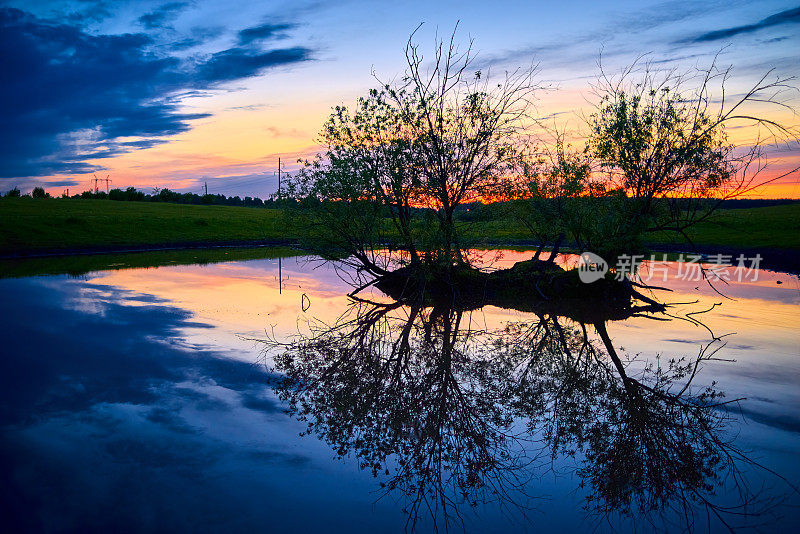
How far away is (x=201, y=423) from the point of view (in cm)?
914

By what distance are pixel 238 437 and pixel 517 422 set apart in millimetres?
4947

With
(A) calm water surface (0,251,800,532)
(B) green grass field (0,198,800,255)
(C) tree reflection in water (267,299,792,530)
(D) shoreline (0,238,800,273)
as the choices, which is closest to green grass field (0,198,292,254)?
(B) green grass field (0,198,800,255)

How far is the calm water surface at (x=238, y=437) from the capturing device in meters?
6.33

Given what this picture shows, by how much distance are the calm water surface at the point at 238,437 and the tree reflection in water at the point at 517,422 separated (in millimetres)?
96

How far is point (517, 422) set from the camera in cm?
934

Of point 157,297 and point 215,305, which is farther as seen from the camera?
point 157,297

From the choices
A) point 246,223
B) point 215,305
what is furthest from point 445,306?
point 246,223

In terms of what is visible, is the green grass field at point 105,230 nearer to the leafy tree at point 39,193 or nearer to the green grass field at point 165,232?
the green grass field at point 165,232

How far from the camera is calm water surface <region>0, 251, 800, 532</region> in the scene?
6328mm

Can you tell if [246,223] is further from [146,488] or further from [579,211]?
[146,488]

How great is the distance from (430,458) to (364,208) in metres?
16.3

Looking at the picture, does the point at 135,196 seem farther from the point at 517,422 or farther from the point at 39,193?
the point at 517,422

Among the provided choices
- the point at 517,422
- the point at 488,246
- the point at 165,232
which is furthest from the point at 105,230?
the point at 517,422

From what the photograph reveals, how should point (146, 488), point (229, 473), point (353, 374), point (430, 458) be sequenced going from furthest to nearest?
point (353, 374)
point (430, 458)
point (229, 473)
point (146, 488)
